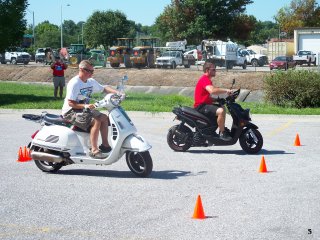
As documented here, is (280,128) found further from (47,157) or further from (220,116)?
(47,157)

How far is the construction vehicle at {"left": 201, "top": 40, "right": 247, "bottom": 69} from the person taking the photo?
58.6m

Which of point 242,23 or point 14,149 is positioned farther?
point 242,23

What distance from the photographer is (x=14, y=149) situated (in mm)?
14297

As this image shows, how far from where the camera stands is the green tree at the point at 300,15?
9000cm

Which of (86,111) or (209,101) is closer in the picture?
(86,111)

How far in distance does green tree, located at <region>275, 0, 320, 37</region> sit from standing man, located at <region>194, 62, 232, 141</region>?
77.4m

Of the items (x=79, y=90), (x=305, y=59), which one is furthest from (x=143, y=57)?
(x=79, y=90)

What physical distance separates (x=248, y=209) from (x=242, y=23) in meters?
66.7

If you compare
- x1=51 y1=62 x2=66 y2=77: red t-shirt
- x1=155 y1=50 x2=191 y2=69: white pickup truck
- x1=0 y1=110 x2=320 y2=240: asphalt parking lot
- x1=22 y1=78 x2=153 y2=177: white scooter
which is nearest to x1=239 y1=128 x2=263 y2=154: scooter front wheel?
x1=0 y1=110 x2=320 y2=240: asphalt parking lot

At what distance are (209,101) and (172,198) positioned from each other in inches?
188

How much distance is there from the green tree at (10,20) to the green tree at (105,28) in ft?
258

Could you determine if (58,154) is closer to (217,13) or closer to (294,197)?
(294,197)

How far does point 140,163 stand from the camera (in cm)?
1076

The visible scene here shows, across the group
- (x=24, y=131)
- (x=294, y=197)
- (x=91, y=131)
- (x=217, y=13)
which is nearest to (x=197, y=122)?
(x=91, y=131)
